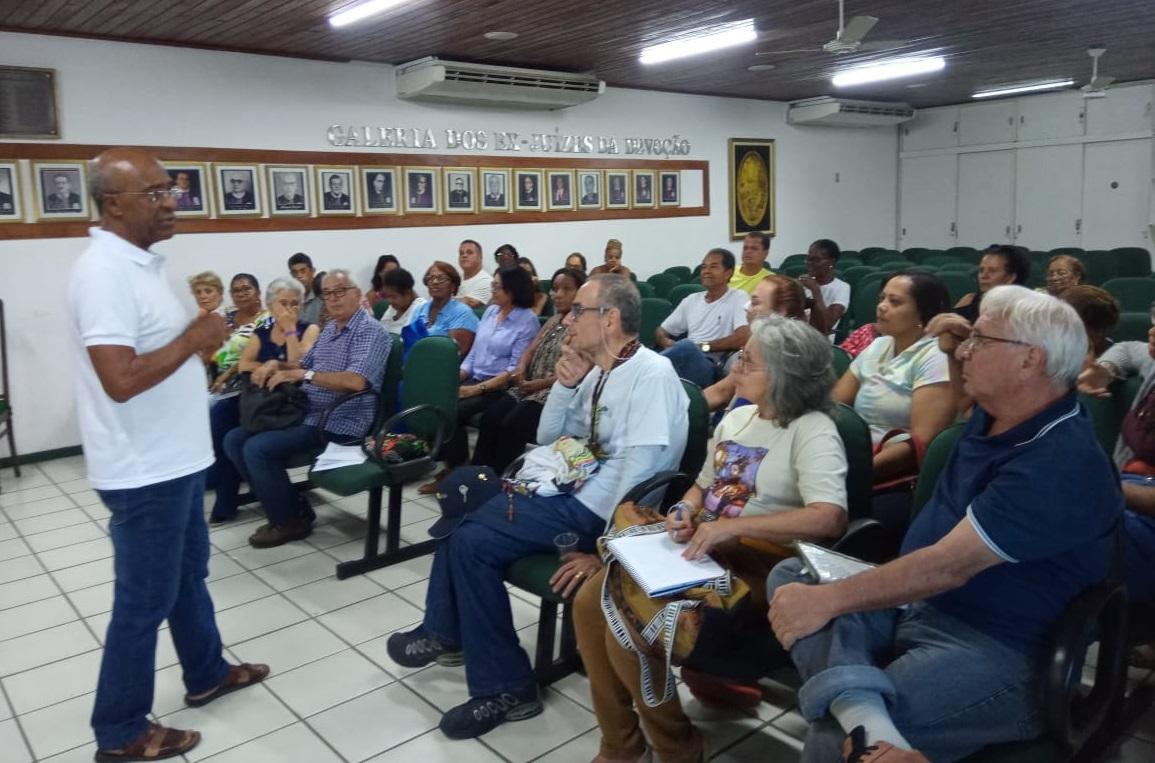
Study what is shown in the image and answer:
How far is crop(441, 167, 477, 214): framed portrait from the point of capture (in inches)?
296

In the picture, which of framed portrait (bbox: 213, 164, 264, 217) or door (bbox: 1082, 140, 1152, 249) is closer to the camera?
framed portrait (bbox: 213, 164, 264, 217)

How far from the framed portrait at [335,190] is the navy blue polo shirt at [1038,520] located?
20.0 feet

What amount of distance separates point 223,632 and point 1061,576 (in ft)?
8.86

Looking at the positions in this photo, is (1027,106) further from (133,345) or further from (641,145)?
(133,345)

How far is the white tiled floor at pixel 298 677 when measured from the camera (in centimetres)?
230

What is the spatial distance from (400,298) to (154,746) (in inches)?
127

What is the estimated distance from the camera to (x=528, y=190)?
8.09 meters

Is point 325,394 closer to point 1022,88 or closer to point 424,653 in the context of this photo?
point 424,653

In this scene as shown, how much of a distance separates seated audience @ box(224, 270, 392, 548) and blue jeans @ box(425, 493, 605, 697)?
1.34 metres

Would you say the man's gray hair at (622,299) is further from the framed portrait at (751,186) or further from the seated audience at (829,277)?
the framed portrait at (751,186)

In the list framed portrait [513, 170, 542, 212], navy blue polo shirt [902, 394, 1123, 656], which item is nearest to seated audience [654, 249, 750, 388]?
navy blue polo shirt [902, 394, 1123, 656]

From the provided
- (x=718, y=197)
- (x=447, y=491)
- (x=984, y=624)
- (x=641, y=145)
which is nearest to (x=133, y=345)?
(x=447, y=491)

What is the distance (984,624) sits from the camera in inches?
61.4

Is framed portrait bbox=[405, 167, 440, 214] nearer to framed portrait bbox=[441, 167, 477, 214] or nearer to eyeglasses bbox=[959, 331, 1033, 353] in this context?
framed portrait bbox=[441, 167, 477, 214]
